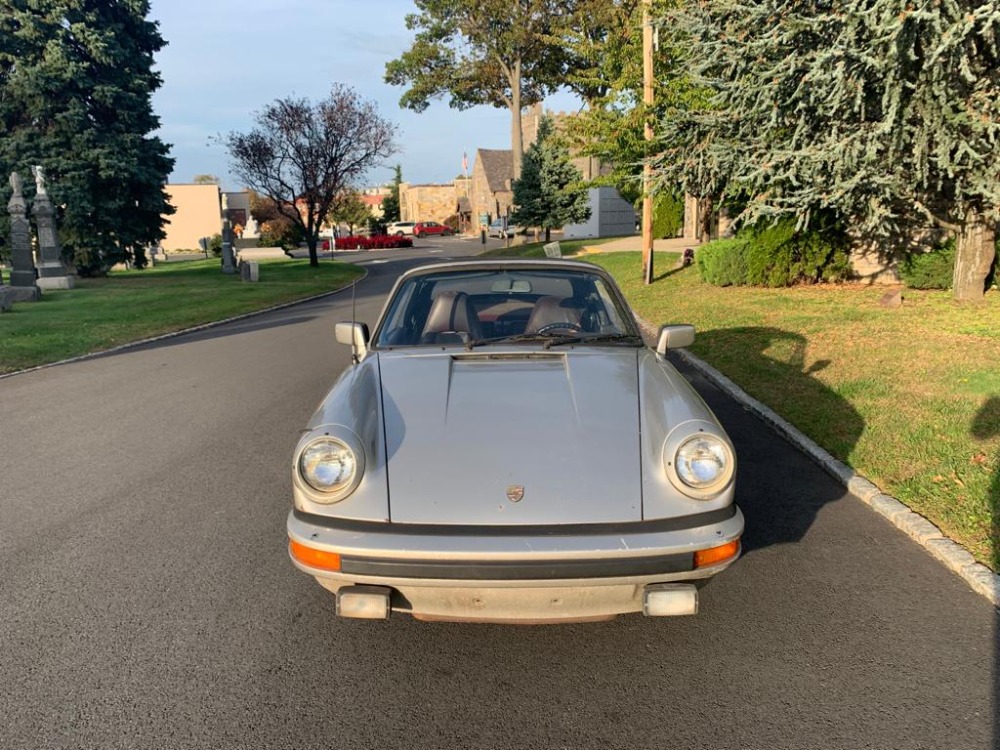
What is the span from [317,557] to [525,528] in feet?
2.68

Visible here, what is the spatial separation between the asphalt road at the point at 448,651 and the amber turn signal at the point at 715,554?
1.62ft

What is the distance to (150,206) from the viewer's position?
30719mm

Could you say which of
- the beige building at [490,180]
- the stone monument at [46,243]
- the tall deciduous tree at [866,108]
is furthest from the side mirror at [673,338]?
the beige building at [490,180]

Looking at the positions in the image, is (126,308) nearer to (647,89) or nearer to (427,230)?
(647,89)

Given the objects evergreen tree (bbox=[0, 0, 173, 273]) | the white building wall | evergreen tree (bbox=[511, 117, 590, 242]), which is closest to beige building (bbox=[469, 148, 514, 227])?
the white building wall

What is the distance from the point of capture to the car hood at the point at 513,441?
112 inches

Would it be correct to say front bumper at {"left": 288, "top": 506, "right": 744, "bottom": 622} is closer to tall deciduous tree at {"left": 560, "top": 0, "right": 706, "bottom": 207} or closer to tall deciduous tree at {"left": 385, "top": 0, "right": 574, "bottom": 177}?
tall deciduous tree at {"left": 560, "top": 0, "right": 706, "bottom": 207}

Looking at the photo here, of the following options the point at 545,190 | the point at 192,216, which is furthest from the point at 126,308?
the point at 192,216

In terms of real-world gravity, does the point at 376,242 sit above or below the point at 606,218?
below

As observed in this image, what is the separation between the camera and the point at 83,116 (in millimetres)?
28578

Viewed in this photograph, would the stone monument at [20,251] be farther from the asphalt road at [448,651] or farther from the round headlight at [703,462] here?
the round headlight at [703,462]

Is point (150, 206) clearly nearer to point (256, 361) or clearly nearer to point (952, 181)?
point (256, 361)

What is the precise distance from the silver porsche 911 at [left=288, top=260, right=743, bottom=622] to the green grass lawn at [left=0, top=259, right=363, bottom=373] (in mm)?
9600

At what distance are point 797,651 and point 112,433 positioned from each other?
6141 millimetres
